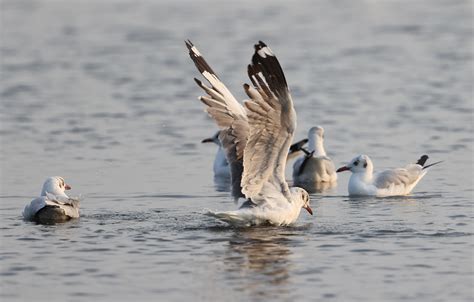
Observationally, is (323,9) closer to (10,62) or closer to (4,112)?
(10,62)

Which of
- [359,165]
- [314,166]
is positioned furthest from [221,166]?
[359,165]

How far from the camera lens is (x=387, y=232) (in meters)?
12.2

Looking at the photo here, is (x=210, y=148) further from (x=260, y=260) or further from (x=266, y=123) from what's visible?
(x=260, y=260)

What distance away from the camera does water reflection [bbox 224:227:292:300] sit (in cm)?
Result: 1005

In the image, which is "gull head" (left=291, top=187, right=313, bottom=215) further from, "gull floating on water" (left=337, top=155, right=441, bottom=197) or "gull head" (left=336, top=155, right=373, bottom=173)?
"gull head" (left=336, top=155, right=373, bottom=173)

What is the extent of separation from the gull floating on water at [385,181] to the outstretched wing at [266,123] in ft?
8.11

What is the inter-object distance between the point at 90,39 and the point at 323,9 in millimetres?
8820

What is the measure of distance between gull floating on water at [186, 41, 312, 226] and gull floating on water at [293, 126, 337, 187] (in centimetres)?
265

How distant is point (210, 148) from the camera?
60.1 feet

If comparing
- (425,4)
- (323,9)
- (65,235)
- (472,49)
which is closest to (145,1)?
(323,9)

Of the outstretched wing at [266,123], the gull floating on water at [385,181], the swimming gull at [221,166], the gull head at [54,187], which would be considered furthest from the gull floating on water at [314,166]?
the gull head at [54,187]

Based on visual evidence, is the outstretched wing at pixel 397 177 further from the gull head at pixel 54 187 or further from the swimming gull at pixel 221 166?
the gull head at pixel 54 187

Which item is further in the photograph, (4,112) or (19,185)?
(4,112)

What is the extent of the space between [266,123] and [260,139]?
184mm
